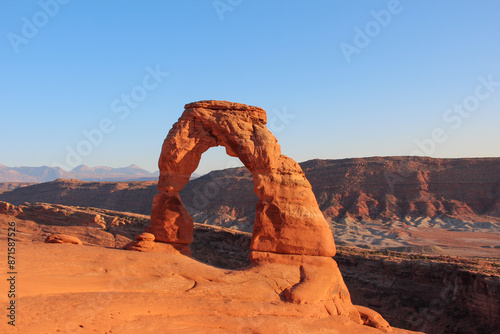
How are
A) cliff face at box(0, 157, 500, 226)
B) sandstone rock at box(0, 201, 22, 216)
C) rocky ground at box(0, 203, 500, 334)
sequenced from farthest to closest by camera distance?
cliff face at box(0, 157, 500, 226) < sandstone rock at box(0, 201, 22, 216) < rocky ground at box(0, 203, 500, 334)

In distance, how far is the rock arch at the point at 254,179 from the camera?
571 inches

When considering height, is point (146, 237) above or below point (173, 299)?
above

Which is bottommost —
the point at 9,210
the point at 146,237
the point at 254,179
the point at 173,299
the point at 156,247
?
the point at 173,299

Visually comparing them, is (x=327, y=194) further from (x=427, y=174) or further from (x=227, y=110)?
(x=227, y=110)

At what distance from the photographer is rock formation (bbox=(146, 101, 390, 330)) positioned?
13.9 meters

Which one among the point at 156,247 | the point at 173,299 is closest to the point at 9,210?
the point at 156,247

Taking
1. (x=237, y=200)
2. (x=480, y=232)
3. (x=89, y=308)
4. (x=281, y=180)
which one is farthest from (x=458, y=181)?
(x=89, y=308)

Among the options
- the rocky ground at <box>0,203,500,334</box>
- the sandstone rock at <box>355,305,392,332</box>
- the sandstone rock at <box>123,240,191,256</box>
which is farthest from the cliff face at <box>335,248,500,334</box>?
the sandstone rock at <box>123,240,191,256</box>

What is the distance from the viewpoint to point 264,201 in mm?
14984

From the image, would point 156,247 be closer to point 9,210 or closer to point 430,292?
point 430,292

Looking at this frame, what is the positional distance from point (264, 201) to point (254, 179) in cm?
90

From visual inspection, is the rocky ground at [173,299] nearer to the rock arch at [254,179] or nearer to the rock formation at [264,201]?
the rock formation at [264,201]

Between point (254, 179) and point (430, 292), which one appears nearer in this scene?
point (254, 179)

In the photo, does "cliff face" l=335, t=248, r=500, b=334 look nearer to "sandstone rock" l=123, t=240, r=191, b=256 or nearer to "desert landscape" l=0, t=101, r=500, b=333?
"desert landscape" l=0, t=101, r=500, b=333
